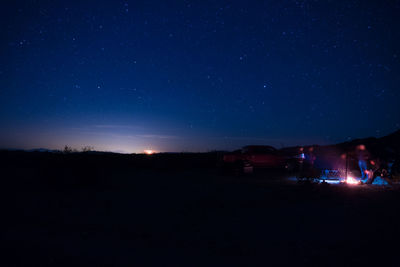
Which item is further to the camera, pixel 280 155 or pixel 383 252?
pixel 280 155

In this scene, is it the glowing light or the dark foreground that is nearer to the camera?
the dark foreground

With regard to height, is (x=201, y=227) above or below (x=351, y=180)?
below

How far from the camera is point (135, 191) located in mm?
10680

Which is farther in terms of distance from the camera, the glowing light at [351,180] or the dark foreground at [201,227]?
the glowing light at [351,180]

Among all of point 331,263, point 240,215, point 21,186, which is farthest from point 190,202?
point 21,186

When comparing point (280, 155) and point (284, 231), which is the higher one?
point (280, 155)

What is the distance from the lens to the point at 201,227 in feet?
20.0

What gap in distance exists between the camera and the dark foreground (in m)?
4.43

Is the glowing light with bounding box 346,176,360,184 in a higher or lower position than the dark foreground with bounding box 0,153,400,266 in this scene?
higher

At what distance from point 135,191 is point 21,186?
4491 mm

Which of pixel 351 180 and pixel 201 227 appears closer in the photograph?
pixel 201 227

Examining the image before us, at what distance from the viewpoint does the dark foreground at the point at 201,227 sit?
4.43m

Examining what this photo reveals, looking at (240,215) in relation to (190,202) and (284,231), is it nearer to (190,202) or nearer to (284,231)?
(284,231)

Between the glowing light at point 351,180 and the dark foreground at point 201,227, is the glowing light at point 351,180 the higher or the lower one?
the higher one
